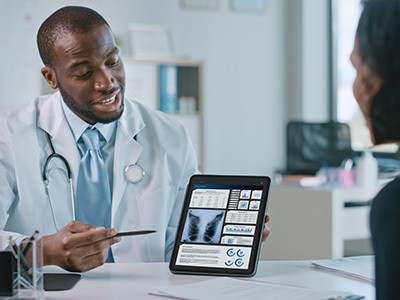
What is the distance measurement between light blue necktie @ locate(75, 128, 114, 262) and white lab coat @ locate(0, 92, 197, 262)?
0.07 ft

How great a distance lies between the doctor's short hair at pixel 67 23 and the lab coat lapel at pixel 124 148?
0.28 m

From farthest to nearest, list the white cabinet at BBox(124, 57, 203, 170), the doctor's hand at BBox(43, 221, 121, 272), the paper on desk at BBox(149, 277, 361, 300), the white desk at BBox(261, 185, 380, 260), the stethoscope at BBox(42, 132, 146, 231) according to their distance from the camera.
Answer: the white cabinet at BBox(124, 57, 203, 170) → the white desk at BBox(261, 185, 380, 260) → the stethoscope at BBox(42, 132, 146, 231) → the doctor's hand at BBox(43, 221, 121, 272) → the paper on desk at BBox(149, 277, 361, 300)

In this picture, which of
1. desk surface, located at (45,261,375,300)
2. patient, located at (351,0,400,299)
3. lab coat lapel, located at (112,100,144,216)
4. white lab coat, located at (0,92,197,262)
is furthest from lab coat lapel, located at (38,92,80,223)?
patient, located at (351,0,400,299)

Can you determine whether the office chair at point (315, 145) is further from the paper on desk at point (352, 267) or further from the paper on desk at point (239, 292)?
the paper on desk at point (239, 292)

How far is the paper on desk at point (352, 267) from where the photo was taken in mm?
1789

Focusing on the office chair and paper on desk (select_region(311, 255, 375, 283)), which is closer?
paper on desk (select_region(311, 255, 375, 283))

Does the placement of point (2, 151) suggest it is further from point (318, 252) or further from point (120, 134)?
point (318, 252)

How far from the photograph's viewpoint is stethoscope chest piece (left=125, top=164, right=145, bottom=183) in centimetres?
227

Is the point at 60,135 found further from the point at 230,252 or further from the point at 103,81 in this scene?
the point at 230,252

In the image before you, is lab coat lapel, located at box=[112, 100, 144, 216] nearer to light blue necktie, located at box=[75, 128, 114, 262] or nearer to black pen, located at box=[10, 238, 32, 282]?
light blue necktie, located at box=[75, 128, 114, 262]

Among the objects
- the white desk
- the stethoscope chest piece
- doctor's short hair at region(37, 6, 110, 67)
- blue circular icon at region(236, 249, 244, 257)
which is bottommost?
the white desk

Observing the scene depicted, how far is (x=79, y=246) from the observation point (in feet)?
5.90

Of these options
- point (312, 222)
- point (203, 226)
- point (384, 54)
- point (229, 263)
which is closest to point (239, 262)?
point (229, 263)

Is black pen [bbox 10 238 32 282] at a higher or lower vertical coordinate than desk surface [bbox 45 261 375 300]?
higher
